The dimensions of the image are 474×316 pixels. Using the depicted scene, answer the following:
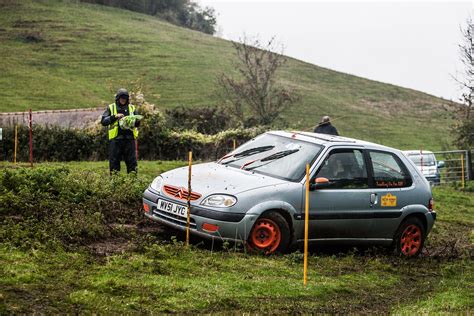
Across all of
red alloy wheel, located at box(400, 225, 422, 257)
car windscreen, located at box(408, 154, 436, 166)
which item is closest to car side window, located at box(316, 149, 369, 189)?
red alloy wheel, located at box(400, 225, 422, 257)

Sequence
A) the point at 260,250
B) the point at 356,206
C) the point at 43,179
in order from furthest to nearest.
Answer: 1. the point at 43,179
2. the point at 356,206
3. the point at 260,250

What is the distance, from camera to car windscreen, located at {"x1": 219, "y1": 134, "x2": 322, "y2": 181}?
36.8 ft

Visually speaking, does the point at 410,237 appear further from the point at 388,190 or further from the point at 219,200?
the point at 219,200

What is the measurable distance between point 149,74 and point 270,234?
44.6m

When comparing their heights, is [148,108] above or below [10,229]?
above

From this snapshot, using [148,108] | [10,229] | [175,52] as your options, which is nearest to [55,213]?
[10,229]

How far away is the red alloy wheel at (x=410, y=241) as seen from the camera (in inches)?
475

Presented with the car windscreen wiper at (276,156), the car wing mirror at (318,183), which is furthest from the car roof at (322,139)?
the car wing mirror at (318,183)

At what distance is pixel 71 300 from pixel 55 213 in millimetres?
3992

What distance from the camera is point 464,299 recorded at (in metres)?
9.25

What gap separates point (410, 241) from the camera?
1216 cm

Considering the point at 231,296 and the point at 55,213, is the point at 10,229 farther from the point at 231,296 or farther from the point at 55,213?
the point at 231,296

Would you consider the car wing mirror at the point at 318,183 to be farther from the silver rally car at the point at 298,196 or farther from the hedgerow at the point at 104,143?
the hedgerow at the point at 104,143

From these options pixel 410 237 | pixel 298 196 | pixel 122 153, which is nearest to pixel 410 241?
pixel 410 237
